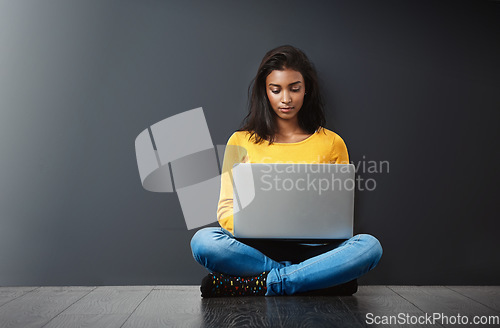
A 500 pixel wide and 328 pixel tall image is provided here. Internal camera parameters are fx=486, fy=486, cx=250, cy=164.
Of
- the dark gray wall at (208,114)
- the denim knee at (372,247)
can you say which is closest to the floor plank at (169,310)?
the dark gray wall at (208,114)

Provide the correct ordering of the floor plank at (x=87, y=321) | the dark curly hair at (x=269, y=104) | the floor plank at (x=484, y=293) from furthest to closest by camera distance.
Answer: the dark curly hair at (x=269, y=104), the floor plank at (x=484, y=293), the floor plank at (x=87, y=321)

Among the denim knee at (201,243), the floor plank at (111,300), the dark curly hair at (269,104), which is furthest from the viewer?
the dark curly hair at (269,104)

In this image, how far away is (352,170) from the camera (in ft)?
5.82

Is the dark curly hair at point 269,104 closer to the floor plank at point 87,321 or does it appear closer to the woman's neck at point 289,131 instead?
the woman's neck at point 289,131

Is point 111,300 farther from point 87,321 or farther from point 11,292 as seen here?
point 11,292

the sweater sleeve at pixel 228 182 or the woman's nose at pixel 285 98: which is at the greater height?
the woman's nose at pixel 285 98

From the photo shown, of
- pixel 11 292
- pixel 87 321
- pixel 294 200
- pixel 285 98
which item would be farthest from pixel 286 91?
pixel 11 292

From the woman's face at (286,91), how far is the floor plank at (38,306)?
121cm

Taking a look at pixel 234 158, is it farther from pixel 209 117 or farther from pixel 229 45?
pixel 229 45

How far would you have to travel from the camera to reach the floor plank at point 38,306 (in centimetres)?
153

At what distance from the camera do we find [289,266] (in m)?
1.95

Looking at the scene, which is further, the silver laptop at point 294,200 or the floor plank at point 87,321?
the silver laptop at point 294,200

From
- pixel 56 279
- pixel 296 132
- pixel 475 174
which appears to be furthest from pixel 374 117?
pixel 56 279

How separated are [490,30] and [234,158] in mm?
1450
